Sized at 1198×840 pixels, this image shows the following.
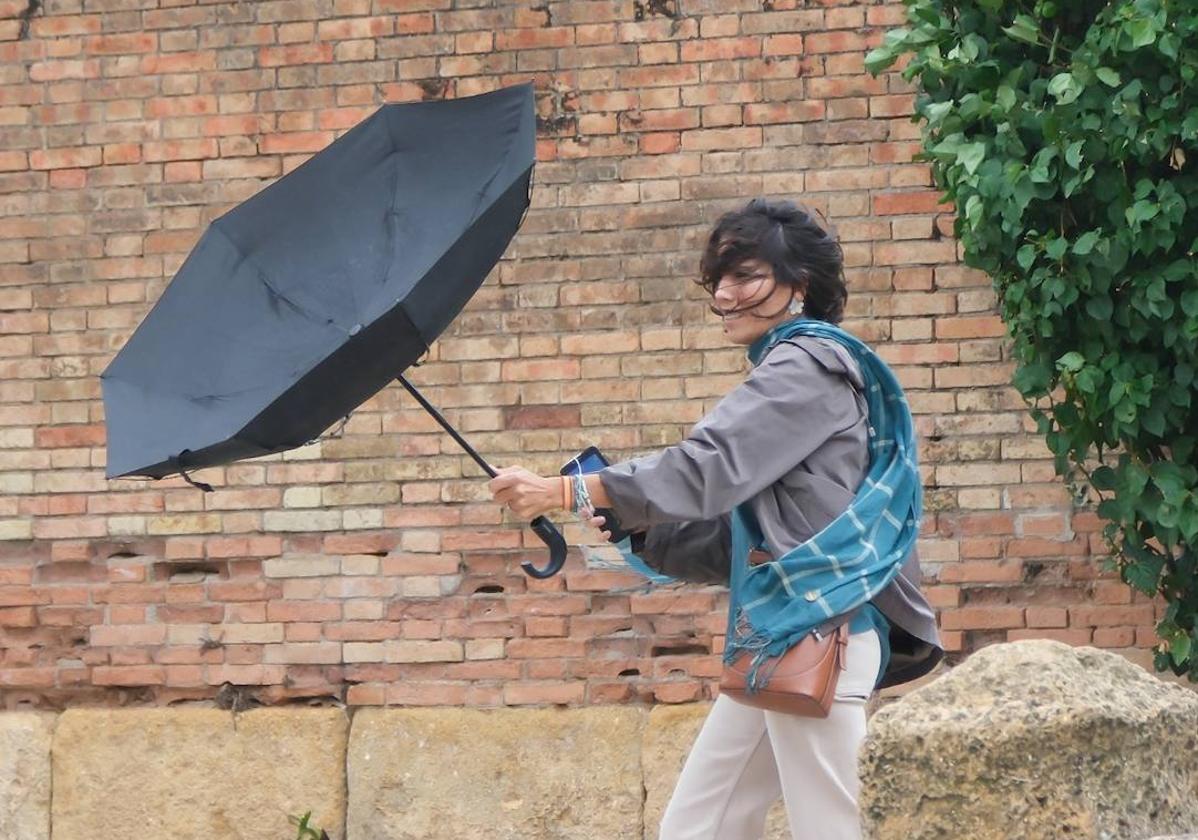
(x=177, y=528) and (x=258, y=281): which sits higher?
(x=258, y=281)

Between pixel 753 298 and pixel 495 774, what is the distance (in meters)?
2.64

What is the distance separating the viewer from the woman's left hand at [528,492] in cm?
366

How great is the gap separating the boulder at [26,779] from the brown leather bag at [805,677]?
3.43 metres

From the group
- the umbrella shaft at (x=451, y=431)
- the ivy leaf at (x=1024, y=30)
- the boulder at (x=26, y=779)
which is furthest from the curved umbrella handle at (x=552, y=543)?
the boulder at (x=26, y=779)


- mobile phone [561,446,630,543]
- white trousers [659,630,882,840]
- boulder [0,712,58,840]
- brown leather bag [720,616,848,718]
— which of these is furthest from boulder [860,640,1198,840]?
boulder [0,712,58,840]

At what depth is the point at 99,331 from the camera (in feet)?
20.6

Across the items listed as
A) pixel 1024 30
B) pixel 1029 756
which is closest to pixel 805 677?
pixel 1029 756

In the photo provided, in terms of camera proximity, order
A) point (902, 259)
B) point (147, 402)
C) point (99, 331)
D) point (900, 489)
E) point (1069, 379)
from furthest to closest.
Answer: point (99, 331) → point (902, 259) → point (1069, 379) → point (147, 402) → point (900, 489)

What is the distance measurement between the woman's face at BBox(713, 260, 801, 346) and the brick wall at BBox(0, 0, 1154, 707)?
2076 millimetres

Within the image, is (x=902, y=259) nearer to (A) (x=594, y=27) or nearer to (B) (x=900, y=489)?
(A) (x=594, y=27)

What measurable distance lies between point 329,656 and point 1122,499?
8.41 feet

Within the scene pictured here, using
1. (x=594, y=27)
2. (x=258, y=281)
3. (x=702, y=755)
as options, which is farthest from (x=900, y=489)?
(x=594, y=27)

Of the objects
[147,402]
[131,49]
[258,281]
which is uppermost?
[131,49]

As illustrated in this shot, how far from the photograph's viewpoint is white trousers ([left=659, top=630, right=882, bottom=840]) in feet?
12.1
